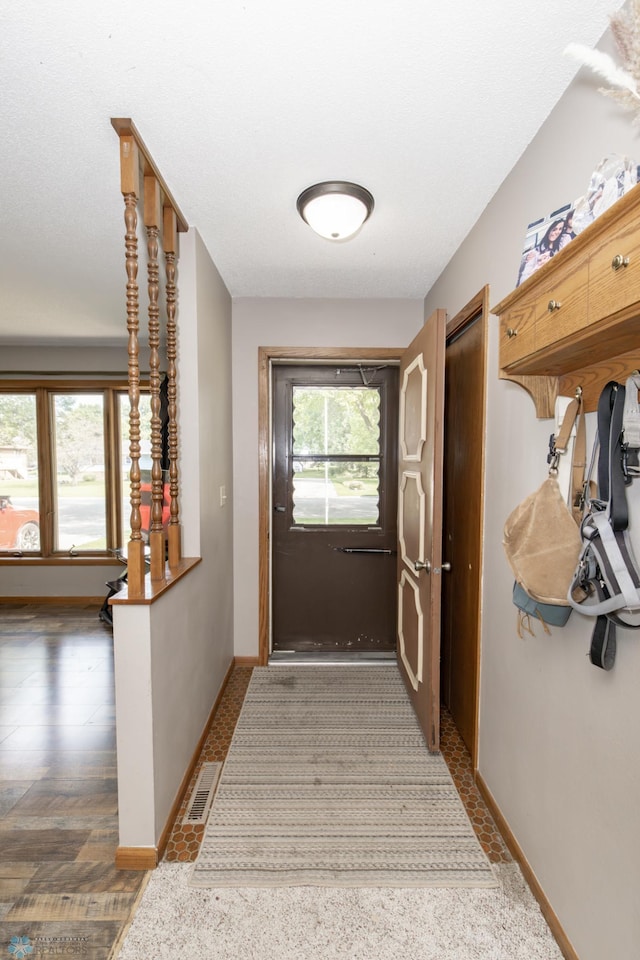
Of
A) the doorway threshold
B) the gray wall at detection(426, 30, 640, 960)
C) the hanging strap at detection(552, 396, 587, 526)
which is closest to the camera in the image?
the gray wall at detection(426, 30, 640, 960)

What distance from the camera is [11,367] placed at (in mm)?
4344

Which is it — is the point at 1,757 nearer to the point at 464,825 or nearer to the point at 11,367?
the point at 464,825

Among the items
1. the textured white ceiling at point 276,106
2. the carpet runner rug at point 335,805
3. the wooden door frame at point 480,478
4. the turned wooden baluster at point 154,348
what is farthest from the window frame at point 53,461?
the wooden door frame at point 480,478

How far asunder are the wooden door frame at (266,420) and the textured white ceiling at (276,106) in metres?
0.77

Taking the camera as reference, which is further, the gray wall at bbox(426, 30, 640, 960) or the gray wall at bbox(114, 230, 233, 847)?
the gray wall at bbox(114, 230, 233, 847)

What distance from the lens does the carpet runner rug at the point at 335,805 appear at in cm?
160

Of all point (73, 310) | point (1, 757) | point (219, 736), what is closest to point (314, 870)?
point (219, 736)

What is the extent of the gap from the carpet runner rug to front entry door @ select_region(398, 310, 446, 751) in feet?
0.74

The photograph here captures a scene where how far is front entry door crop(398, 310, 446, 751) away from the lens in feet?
6.89

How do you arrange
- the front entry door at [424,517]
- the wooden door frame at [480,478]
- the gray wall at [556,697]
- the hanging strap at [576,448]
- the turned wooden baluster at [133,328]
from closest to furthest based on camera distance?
the gray wall at [556,697], the hanging strap at [576,448], the turned wooden baluster at [133,328], the wooden door frame at [480,478], the front entry door at [424,517]

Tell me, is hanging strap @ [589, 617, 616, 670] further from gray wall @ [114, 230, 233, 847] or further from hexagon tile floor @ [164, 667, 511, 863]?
gray wall @ [114, 230, 233, 847]

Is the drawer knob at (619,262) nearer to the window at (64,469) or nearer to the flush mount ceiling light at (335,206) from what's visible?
the flush mount ceiling light at (335,206)

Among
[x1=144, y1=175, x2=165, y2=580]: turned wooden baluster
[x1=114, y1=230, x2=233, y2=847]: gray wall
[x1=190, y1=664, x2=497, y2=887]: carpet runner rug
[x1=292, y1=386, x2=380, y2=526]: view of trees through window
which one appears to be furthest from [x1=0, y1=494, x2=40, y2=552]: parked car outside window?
[x1=144, y1=175, x2=165, y2=580]: turned wooden baluster

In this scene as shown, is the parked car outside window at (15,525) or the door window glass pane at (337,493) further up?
the door window glass pane at (337,493)
